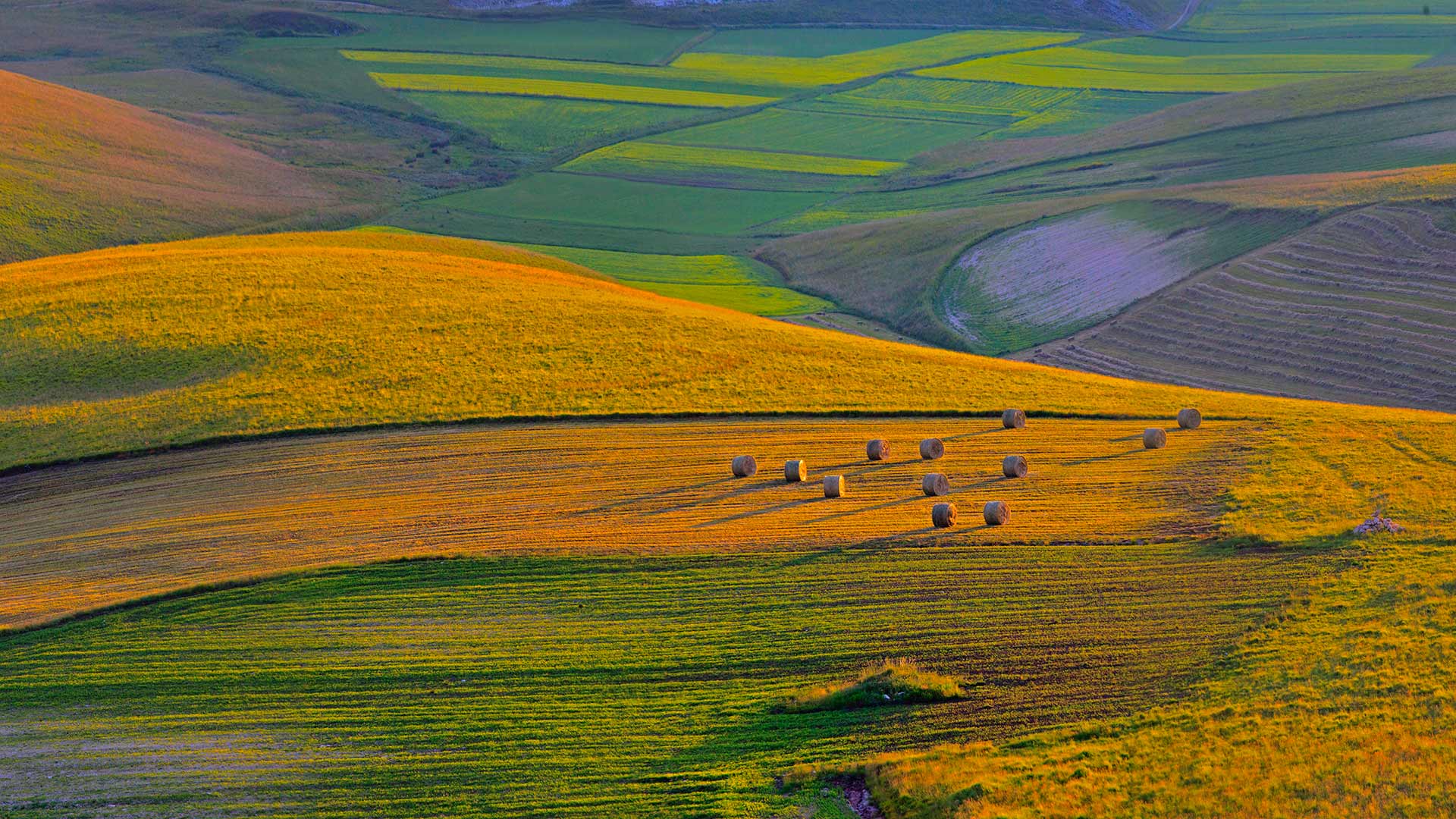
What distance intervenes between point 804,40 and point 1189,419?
452 ft

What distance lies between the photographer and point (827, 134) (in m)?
140

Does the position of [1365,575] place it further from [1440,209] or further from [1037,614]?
[1440,209]

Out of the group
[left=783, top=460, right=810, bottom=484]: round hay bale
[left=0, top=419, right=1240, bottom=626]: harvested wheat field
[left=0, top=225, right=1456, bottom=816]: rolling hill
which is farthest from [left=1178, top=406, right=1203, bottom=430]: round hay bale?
[left=783, top=460, right=810, bottom=484]: round hay bale

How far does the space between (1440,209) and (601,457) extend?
49038 mm

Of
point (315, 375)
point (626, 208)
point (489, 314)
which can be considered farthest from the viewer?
point (626, 208)

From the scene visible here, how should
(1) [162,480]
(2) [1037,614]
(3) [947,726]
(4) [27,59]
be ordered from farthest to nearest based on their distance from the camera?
(4) [27,59] < (1) [162,480] < (2) [1037,614] < (3) [947,726]

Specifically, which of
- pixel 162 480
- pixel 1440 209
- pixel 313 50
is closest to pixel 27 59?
pixel 313 50

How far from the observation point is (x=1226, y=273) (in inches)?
2874

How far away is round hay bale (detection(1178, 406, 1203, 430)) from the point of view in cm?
4934

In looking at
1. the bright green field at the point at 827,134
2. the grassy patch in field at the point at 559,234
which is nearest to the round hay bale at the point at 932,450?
the grassy patch in field at the point at 559,234

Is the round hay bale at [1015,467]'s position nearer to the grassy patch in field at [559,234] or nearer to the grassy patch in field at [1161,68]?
the grassy patch in field at [559,234]

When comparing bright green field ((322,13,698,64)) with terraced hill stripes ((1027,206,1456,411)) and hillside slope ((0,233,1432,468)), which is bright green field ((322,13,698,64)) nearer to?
hillside slope ((0,233,1432,468))

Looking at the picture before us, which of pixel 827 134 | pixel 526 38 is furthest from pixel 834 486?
pixel 526 38

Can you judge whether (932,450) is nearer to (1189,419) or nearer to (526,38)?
(1189,419)
